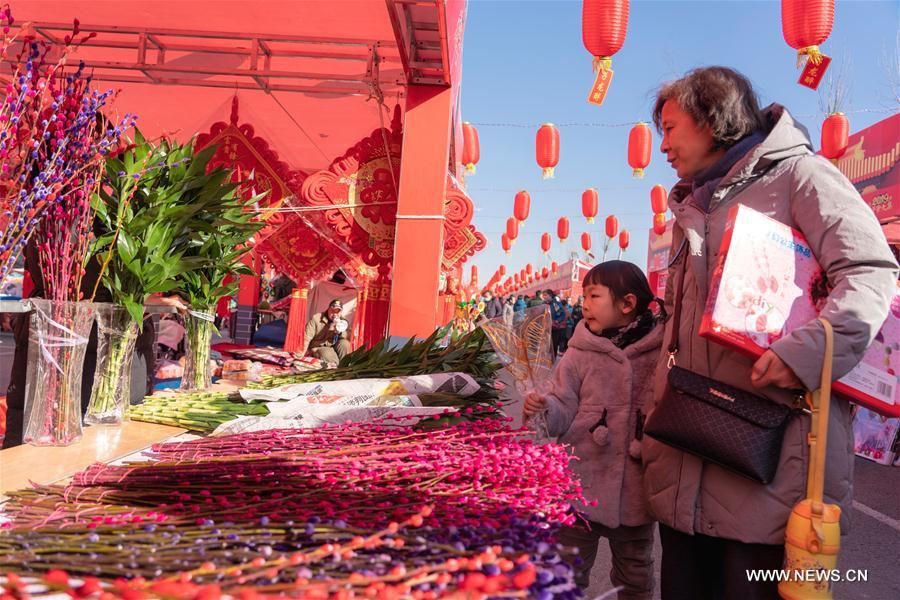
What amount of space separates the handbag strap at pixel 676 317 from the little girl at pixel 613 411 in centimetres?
29

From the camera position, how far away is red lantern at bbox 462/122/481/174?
1211cm

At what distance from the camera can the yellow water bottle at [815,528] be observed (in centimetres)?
118

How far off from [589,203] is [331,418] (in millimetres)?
17728

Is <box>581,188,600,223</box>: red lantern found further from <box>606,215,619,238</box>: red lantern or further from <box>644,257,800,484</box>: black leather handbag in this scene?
<box>644,257,800,484</box>: black leather handbag

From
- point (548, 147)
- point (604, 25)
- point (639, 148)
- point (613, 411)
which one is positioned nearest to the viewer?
point (613, 411)

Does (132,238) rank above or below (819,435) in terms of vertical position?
above

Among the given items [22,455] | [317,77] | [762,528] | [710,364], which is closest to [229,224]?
[22,455]

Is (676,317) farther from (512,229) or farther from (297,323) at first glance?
(512,229)

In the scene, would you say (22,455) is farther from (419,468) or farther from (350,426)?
(419,468)

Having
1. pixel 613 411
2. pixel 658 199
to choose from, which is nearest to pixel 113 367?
pixel 613 411

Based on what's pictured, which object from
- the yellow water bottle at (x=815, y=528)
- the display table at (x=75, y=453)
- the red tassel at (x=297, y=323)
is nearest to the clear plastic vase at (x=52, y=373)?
the display table at (x=75, y=453)

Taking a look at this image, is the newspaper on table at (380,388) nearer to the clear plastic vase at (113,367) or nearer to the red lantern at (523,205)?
the clear plastic vase at (113,367)

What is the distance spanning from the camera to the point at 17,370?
6.97 ft

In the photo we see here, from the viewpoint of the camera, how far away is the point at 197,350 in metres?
2.31
